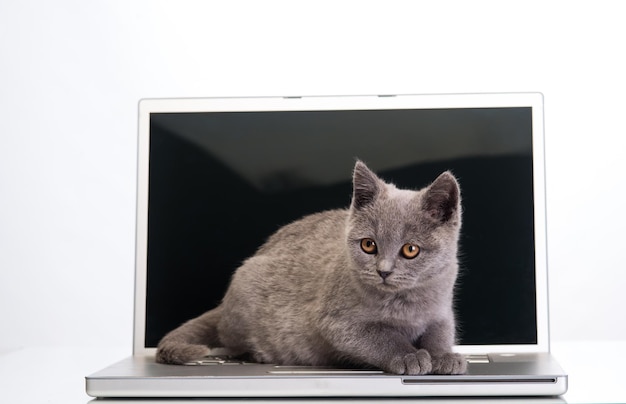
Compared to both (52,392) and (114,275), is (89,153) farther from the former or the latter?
(52,392)

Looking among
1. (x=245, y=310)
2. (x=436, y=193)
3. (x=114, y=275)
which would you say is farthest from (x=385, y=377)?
(x=114, y=275)

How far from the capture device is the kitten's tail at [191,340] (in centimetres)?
187

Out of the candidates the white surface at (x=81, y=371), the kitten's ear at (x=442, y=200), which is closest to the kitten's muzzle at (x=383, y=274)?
the kitten's ear at (x=442, y=200)

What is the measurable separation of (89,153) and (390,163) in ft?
4.39

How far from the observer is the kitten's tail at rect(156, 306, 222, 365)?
1865mm

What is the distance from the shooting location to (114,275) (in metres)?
3.09

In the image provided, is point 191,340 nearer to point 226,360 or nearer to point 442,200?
point 226,360

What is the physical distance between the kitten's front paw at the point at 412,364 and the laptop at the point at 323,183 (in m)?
0.42

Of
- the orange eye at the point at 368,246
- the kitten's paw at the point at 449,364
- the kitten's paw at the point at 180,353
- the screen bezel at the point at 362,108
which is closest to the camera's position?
the kitten's paw at the point at 449,364

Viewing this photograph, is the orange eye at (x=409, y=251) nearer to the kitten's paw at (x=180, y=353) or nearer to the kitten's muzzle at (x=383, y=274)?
the kitten's muzzle at (x=383, y=274)

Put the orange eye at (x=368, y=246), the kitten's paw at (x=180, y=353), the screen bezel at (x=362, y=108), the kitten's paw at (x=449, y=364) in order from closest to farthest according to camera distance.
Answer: the kitten's paw at (x=449, y=364) < the orange eye at (x=368, y=246) < the kitten's paw at (x=180, y=353) < the screen bezel at (x=362, y=108)

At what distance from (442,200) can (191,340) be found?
723 millimetres

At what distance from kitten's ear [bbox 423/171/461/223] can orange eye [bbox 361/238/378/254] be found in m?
0.13

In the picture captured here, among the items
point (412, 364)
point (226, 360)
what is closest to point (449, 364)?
point (412, 364)
